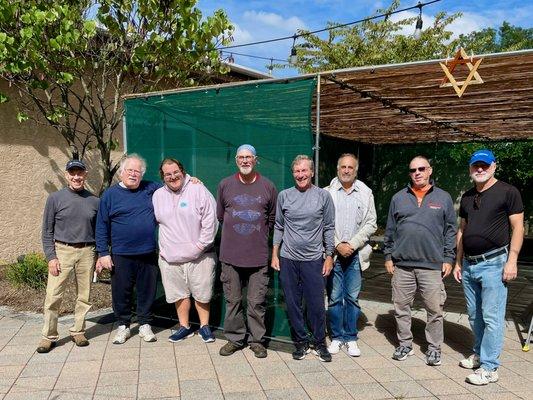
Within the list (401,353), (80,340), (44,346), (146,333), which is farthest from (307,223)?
(44,346)

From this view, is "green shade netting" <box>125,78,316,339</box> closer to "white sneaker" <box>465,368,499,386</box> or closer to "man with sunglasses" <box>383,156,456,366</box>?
"man with sunglasses" <box>383,156,456,366</box>

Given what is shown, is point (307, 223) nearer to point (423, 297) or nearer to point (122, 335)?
point (423, 297)

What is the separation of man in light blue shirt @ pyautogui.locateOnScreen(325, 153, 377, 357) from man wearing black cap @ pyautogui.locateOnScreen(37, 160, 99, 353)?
2.22 m

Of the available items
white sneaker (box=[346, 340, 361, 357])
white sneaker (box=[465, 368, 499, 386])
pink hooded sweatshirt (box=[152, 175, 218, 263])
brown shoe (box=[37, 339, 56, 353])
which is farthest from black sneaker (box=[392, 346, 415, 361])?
brown shoe (box=[37, 339, 56, 353])

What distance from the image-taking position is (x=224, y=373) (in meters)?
3.82

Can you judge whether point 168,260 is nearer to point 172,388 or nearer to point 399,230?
point 172,388

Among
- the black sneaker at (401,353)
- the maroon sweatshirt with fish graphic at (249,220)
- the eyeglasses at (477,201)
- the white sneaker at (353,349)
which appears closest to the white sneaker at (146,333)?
the maroon sweatshirt with fish graphic at (249,220)

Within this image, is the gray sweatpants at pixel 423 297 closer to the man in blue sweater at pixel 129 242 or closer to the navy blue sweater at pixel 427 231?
the navy blue sweater at pixel 427 231

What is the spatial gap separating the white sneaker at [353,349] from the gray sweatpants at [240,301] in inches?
30.9

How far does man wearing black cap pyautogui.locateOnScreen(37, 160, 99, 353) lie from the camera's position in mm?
4148

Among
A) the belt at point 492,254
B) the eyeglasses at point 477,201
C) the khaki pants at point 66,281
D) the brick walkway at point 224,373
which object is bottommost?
the brick walkway at point 224,373

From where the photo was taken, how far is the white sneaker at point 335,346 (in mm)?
4258

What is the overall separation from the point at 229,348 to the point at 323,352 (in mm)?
837

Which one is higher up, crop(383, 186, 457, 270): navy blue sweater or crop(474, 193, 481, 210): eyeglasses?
crop(474, 193, 481, 210): eyeglasses
